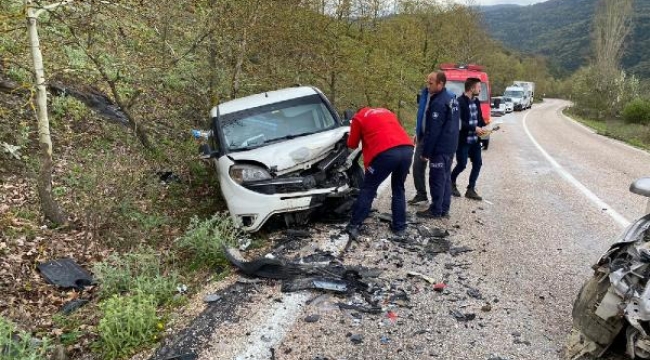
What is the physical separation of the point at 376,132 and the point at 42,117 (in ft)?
12.0

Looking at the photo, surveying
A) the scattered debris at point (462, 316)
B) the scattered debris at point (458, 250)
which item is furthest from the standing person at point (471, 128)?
the scattered debris at point (462, 316)

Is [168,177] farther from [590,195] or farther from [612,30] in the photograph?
[612,30]

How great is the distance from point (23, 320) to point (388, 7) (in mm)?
15851

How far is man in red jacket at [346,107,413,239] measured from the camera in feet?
17.6

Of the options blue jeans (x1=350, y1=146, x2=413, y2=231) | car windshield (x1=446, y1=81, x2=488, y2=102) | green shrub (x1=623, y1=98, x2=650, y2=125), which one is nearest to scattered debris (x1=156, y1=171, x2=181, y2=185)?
blue jeans (x1=350, y1=146, x2=413, y2=231)

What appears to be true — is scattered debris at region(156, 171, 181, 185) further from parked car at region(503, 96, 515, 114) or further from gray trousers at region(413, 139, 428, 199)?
parked car at region(503, 96, 515, 114)

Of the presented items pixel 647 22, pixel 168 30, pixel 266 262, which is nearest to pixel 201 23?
pixel 168 30

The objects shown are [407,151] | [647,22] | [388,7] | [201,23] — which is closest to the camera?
[407,151]

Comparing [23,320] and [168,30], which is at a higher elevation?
[168,30]

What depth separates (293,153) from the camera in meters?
5.82

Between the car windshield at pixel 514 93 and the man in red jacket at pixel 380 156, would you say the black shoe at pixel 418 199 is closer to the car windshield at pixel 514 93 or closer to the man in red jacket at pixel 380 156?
the man in red jacket at pixel 380 156

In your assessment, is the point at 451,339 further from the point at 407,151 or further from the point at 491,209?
the point at 491,209

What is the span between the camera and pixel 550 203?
24.1ft

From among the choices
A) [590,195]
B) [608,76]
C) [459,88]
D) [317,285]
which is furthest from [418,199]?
[608,76]
